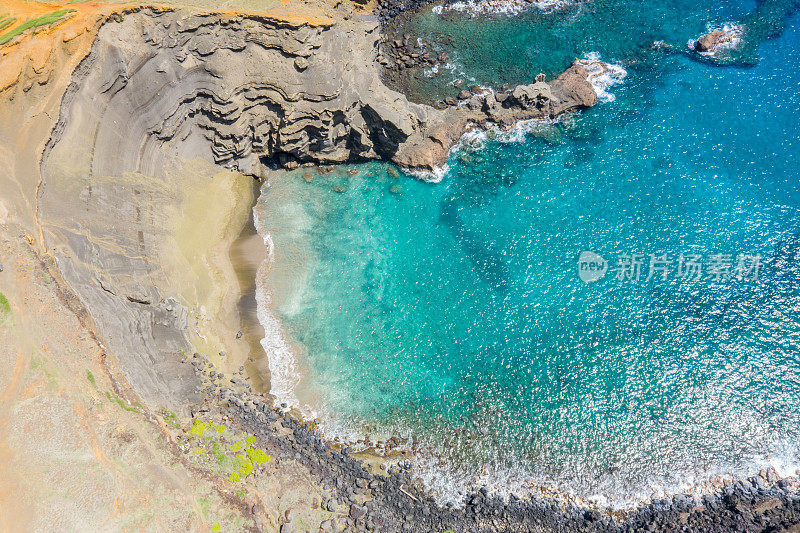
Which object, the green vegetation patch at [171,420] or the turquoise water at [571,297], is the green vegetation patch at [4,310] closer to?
the green vegetation patch at [171,420]

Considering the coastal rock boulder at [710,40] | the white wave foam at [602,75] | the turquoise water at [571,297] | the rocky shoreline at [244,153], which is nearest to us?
the rocky shoreline at [244,153]

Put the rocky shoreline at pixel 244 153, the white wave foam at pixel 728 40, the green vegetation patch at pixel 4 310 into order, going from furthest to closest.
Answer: the white wave foam at pixel 728 40, the rocky shoreline at pixel 244 153, the green vegetation patch at pixel 4 310

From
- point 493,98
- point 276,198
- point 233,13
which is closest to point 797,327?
point 493,98

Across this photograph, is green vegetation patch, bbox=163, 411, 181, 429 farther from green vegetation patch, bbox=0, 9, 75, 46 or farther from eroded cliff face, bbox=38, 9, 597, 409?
green vegetation patch, bbox=0, 9, 75, 46

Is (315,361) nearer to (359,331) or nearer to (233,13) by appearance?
(359,331)

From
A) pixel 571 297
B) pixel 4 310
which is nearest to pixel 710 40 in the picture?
pixel 571 297

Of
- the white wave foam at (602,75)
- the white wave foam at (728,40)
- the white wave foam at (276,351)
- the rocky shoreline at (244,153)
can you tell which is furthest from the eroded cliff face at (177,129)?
the white wave foam at (728,40)

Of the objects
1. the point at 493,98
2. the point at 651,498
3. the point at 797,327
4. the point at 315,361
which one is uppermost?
the point at 493,98
